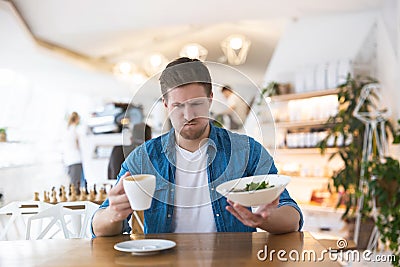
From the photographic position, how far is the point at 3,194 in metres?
5.36

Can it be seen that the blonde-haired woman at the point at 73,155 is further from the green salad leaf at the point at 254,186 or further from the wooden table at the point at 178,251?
the green salad leaf at the point at 254,186

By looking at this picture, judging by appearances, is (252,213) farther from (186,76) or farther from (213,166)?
(186,76)

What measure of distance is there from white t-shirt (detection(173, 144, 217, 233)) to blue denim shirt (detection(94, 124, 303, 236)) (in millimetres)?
20

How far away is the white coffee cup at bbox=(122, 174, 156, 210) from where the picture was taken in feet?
4.35

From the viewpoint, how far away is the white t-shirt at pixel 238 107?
149cm

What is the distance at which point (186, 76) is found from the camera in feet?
4.79

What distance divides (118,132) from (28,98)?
2893mm

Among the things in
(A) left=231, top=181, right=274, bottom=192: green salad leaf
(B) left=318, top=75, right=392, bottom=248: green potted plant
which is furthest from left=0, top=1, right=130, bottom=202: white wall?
(A) left=231, top=181, right=274, bottom=192: green salad leaf

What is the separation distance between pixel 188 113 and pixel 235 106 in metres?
0.17

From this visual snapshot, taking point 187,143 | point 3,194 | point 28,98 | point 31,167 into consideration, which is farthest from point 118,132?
point 187,143

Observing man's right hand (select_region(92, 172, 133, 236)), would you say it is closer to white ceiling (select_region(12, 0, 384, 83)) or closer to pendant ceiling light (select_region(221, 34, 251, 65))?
white ceiling (select_region(12, 0, 384, 83))

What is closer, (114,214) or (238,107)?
(114,214)

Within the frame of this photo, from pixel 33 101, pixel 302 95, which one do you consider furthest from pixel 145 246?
pixel 33 101

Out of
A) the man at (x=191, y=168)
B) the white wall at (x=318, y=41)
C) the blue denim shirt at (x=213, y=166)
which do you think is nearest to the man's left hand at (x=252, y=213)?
the man at (x=191, y=168)
